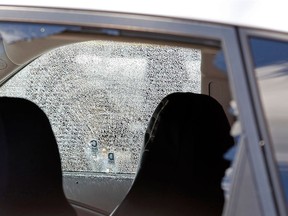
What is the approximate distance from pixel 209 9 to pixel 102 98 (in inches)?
83.6

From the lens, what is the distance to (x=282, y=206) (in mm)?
1198

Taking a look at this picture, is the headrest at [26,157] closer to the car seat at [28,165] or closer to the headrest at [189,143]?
the car seat at [28,165]

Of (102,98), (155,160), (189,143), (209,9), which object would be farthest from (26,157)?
(102,98)

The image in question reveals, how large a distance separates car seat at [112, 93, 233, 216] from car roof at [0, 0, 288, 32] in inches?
29.9

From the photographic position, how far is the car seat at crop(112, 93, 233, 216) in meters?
2.07

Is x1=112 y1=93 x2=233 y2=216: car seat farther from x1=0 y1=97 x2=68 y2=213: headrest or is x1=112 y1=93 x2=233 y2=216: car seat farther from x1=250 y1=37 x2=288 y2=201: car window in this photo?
x1=250 y1=37 x2=288 y2=201: car window

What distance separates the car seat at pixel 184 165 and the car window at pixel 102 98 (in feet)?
2.60

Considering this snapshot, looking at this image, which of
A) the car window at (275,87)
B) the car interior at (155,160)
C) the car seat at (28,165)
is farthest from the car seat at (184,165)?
the car window at (275,87)

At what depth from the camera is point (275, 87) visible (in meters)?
1.27

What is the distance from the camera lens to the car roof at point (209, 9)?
1.27 metres

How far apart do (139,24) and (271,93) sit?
312 millimetres

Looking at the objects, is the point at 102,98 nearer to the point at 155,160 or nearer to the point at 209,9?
the point at 155,160

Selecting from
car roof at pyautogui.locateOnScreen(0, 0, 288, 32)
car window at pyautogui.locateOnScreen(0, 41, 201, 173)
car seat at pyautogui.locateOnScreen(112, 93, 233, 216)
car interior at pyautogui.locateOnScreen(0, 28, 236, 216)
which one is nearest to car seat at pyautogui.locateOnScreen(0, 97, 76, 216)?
car interior at pyautogui.locateOnScreen(0, 28, 236, 216)

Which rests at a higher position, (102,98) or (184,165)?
(102,98)
